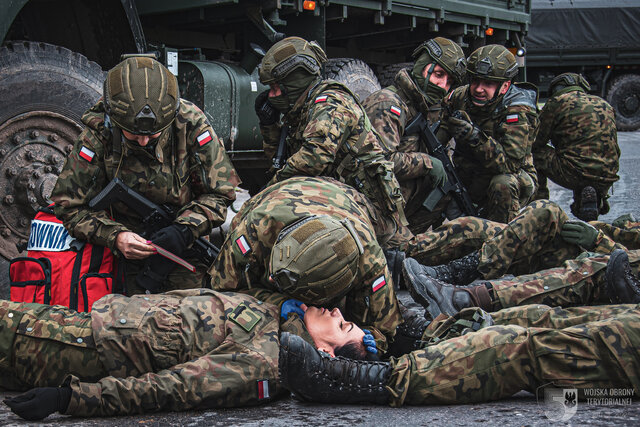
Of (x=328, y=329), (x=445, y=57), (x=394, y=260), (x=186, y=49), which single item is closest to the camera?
(x=328, y=329)

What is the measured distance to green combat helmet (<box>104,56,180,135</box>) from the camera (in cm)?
352

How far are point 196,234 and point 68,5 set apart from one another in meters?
2.56

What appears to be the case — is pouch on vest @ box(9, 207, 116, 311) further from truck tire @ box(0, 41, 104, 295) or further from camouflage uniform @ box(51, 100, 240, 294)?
truck tire @ box(0, 41, 104, 295)

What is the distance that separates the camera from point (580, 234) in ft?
14.1

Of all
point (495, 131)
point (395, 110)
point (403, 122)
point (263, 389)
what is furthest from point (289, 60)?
point (263, 389)

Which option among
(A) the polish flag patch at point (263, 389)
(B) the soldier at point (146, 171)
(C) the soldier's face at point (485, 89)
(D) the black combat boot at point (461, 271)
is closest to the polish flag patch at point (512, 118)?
(C) the soldier's face at point (485, 89)

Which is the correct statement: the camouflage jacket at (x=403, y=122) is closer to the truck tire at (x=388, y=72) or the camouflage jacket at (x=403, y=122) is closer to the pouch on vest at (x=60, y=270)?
the truck tire at (x=388, y=72)

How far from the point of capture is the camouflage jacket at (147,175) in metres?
3.76

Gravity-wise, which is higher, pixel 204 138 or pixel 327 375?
pixel 204 138

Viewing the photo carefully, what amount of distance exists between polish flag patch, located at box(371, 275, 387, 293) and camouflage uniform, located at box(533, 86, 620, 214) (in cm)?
416

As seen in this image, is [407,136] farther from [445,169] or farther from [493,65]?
[493,65]

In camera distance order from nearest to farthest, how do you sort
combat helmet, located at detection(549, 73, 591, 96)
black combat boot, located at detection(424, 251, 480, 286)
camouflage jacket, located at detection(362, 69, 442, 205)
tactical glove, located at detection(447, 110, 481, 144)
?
black combat boot, located at detection(424, 251, 480, 286) < camouflage jacket, located at detection(362, 69, 442, 205) < tactical glove, located at detection(447, 110, 481, 144) < combat helmet, located at detection(549, 73, 591, 96)

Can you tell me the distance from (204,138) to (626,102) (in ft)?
45.7

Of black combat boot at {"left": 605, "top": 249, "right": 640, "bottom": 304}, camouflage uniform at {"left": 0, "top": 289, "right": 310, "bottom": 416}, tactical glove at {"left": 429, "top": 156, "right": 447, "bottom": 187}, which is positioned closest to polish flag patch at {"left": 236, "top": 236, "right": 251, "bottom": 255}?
camouflage uniform at {"left": 0, "top": 289, "right": 310, "bottom": 416}
